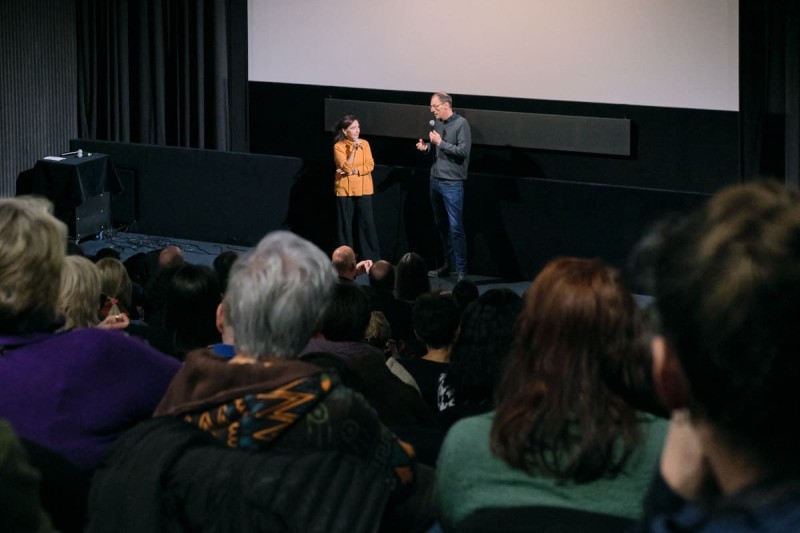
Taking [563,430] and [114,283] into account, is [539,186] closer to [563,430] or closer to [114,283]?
[114,283]

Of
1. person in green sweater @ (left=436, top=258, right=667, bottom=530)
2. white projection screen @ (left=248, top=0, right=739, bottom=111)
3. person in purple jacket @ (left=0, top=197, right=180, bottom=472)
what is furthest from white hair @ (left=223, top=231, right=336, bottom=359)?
white projection screen @ (left=248, top=0, right=739, bottom=111)

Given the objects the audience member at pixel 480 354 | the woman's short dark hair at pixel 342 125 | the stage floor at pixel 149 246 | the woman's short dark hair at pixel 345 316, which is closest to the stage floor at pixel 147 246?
the stage floor at pixel 149 246

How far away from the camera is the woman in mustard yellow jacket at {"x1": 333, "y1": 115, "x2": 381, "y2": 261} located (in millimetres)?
8781

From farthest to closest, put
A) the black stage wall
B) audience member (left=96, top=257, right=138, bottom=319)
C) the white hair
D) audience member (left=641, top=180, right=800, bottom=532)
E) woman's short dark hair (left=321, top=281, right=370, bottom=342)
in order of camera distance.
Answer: the black stage wall → audience member (left=96, top=257, right=138, bottom=319) → woman's short dark hair (left=321, top=281, right=370, bottom=342) → the white hair → audience member (left=641, top=180, right=800, bottom=532)

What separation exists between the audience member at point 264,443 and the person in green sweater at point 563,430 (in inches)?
6.2

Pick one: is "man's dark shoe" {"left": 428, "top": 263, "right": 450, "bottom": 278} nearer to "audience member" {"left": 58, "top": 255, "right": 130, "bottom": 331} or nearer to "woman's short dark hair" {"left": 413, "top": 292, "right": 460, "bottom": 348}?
"woman's short dark hair" {"left": 413, "top": 292, "right": 460, "bottom": 348}

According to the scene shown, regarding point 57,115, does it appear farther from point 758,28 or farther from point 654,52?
point 758,28

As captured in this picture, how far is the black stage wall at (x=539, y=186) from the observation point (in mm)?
8453

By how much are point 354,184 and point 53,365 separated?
22.0ft

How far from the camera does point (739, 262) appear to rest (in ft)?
2.82

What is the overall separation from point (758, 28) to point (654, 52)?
801 mm

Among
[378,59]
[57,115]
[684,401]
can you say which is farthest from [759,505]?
[57,115]

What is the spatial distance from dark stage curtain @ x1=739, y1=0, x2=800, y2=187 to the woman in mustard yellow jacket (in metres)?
2.77

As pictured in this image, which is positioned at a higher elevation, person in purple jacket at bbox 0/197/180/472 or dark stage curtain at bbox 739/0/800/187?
dark stage curtain at bbox 739/0/800/187
